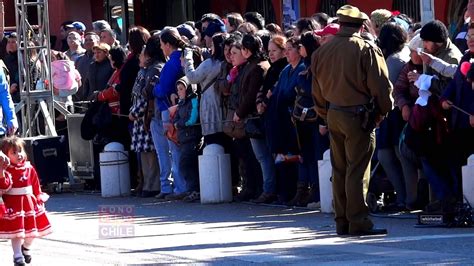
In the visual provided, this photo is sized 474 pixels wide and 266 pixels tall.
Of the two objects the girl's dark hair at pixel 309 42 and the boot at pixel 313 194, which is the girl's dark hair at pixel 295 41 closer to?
the girl's dark hair at pixel 309 42

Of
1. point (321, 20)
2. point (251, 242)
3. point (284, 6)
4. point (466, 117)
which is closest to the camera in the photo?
point (251, 242)

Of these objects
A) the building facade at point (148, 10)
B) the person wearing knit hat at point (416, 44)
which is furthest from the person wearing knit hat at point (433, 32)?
the building facade at point (148, 10)

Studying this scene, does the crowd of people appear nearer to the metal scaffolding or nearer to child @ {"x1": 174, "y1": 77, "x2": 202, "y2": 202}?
child @ {"x1": 174, "y1": 77, "x2": 202, "y2": 202}

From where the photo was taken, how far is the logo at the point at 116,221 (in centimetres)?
1416

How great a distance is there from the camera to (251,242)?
→ 12.7m

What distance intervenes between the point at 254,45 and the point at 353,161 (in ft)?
13.0

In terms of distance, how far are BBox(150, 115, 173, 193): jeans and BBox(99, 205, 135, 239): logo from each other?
33.8 inches

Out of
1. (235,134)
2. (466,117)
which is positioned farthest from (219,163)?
(466,117)

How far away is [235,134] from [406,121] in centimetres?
284

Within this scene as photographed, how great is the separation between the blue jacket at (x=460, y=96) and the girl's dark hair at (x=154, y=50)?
5242mm

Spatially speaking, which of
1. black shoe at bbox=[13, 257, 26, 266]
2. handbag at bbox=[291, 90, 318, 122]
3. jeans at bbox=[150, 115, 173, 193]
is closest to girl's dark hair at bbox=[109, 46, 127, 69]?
jeans at bbox=[150, 115, 173, 193]

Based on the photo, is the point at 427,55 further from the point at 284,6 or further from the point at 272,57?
the point at 284,6

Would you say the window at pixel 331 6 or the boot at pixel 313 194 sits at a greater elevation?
the window at pixel 331 6

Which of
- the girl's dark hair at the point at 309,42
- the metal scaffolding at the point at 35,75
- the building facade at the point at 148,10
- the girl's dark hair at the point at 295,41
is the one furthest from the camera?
the building facade at the point at 148,10
